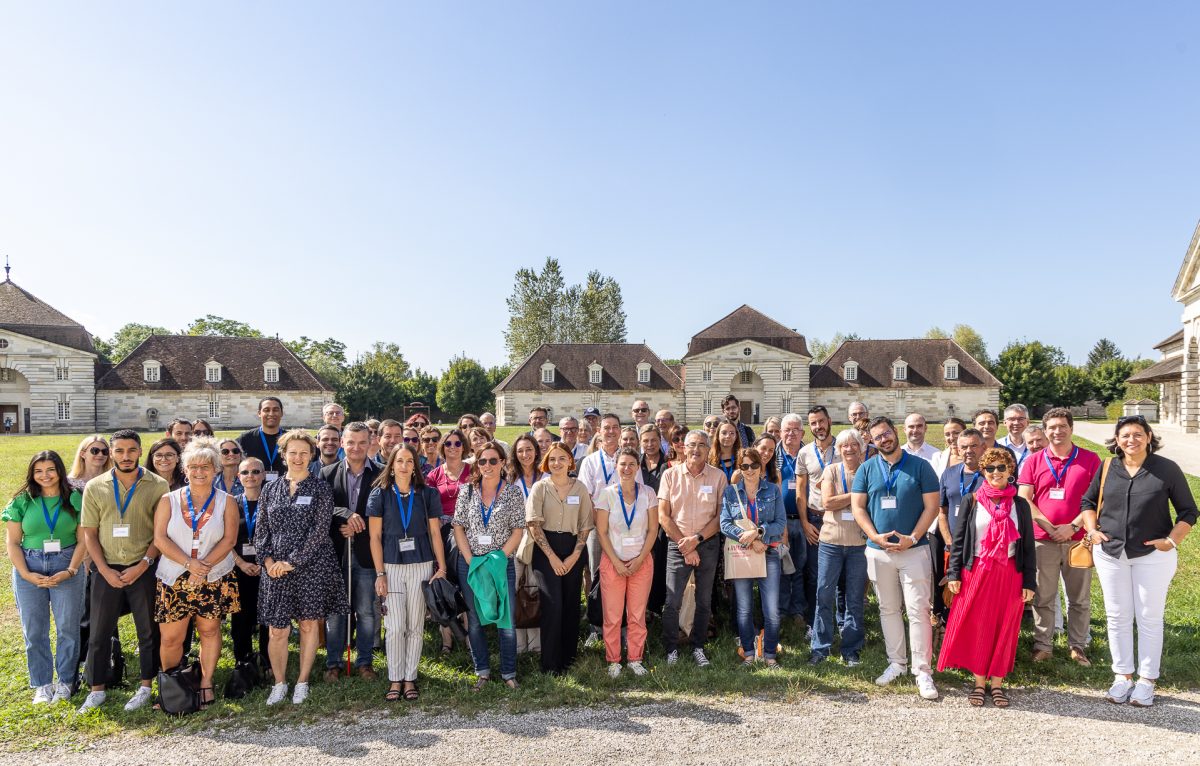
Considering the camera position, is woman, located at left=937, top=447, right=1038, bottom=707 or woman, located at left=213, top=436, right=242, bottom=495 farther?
woman, located at left=213, top=436, right=242, bottom=495

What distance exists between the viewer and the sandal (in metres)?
4.98

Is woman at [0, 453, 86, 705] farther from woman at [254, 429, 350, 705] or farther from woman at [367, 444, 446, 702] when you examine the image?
woman at [367, 444, 446, 702]

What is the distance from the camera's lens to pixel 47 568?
16.9 feet

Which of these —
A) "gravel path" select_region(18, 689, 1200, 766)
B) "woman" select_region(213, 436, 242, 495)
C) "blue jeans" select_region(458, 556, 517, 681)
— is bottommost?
"gravel path" select_region(18, 689, 1200, 766)

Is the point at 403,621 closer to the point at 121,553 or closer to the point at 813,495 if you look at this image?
the point at 121,553

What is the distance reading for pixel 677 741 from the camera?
179 inches

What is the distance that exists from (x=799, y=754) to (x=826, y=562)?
5.98ft

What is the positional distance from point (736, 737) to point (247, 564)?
3904 mm

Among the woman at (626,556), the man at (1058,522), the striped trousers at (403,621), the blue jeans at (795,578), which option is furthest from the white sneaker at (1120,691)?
the striped trousers at (403,621)

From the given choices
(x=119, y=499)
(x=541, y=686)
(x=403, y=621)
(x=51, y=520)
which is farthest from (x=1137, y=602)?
(x=51, y=520)

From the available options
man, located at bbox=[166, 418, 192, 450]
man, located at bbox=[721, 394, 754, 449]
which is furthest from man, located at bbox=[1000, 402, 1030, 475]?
man, located at bbox=[166, 418, 192, 450]

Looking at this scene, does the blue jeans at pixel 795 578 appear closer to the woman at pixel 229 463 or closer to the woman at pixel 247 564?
the woman at pixel 247 564

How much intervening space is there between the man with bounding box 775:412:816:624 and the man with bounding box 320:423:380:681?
12.6 ft

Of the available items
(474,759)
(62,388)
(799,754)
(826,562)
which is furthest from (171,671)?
(62,388)
